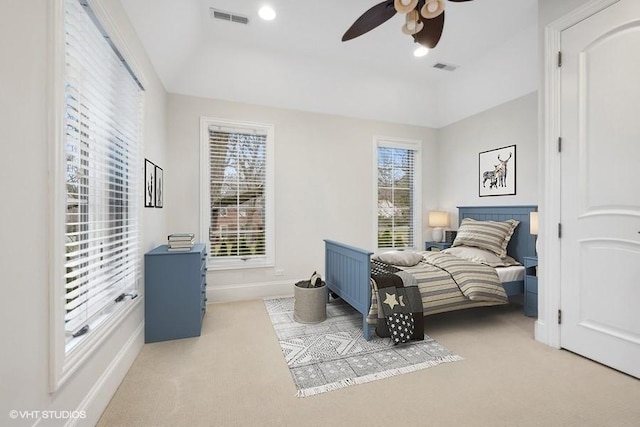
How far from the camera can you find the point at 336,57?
3.63 m

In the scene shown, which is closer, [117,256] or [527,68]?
[117,256]

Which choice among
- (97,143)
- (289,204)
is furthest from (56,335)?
(289,204)

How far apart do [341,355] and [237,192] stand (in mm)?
2522

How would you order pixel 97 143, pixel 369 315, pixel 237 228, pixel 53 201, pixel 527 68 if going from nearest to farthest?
1. pixel 53 201
2. pixel 97 143
3. pixel 369 315
4. pixel 527 68
5. pixel 237 228

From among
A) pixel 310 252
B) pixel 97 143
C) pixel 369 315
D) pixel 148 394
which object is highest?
pixel 97 143

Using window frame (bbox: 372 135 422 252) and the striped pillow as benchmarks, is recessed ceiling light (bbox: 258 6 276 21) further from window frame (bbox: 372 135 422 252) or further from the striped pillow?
the striped pillow

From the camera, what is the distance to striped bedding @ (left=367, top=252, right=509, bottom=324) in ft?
8.96

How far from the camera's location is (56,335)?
4.03 ft

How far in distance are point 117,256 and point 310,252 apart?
2549mm

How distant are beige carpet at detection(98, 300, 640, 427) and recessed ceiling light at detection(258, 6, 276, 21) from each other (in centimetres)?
313

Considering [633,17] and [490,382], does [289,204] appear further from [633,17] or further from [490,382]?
[633,17]

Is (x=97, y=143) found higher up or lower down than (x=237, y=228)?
higher up

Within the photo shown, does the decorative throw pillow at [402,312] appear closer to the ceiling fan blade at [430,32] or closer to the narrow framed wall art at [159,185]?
the ceiling fan blade at [430,32]

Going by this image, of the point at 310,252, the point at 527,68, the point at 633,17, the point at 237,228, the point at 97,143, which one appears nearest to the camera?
the point at 97,143
